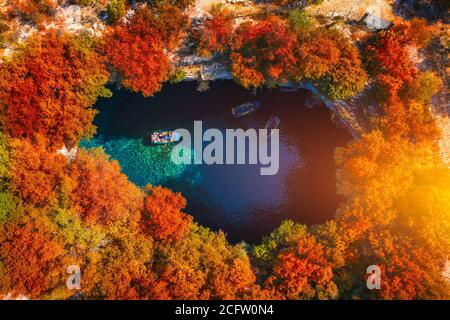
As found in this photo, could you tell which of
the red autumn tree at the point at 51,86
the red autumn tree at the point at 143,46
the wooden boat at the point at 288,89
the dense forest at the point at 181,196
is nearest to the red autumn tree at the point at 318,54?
the dense forest at the point at 181,196

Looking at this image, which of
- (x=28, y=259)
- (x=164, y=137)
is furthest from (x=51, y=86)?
(x=28, y=259)

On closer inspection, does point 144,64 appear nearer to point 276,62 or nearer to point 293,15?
point 276,62

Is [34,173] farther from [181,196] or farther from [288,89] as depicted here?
[288,89]

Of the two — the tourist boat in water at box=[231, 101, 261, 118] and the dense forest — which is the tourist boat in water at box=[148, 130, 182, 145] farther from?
the tourist boat in water at box=[231, 101, 261, 118]

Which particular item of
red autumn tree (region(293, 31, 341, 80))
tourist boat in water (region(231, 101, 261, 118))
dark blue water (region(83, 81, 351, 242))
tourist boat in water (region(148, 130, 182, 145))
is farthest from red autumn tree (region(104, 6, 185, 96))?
red autumn tree (region(293, 31, 341, 80))

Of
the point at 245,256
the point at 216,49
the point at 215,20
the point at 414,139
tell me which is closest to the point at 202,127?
the point at 216,49

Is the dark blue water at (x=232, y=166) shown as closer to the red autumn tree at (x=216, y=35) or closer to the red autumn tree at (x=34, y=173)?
the red autumn tree at (x=216, y=35)
